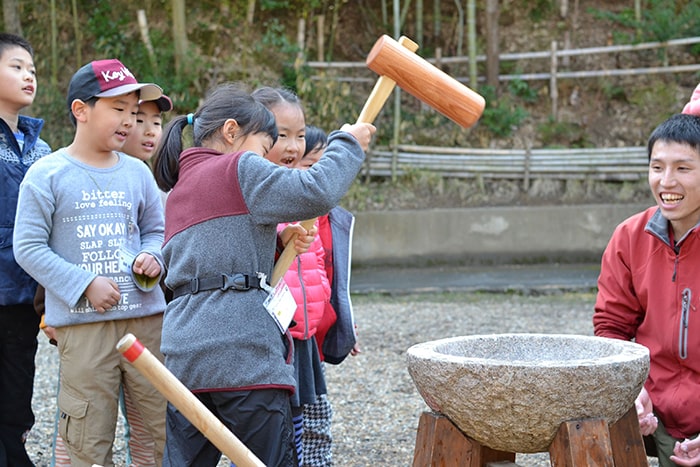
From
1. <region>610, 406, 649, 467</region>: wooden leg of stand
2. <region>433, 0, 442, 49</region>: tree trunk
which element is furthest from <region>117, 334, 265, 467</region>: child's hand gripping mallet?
<region>433, 0, 442, 49</region>: tree trunk

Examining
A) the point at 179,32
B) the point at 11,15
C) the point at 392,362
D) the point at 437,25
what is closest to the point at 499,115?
the point at 437,25

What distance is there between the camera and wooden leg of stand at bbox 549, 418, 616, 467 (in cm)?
216

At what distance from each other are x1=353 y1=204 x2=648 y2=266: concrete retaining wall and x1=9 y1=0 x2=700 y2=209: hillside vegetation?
88 centimetres

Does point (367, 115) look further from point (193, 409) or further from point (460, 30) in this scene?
point (460, 30)

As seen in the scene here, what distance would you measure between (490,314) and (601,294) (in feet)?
17.6

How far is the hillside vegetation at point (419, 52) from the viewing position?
42.7 feet

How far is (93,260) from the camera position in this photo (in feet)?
9.62

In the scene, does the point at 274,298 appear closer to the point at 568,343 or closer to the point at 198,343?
the point at 198,343

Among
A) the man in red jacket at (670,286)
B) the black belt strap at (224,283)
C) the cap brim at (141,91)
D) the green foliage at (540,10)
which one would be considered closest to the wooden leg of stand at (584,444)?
the man in red jacket at (670,286)

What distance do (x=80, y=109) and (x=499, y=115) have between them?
35.7 ft

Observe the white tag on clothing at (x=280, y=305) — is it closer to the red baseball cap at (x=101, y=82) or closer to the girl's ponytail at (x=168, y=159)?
the girl's ponytail at (x=168, y=159)

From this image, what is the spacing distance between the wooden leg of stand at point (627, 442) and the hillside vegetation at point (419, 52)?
31.6 feet

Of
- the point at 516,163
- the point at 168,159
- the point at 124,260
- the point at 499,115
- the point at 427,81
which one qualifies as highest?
the point at 427,81

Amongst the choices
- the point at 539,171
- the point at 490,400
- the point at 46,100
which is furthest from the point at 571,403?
the point at 46,100
